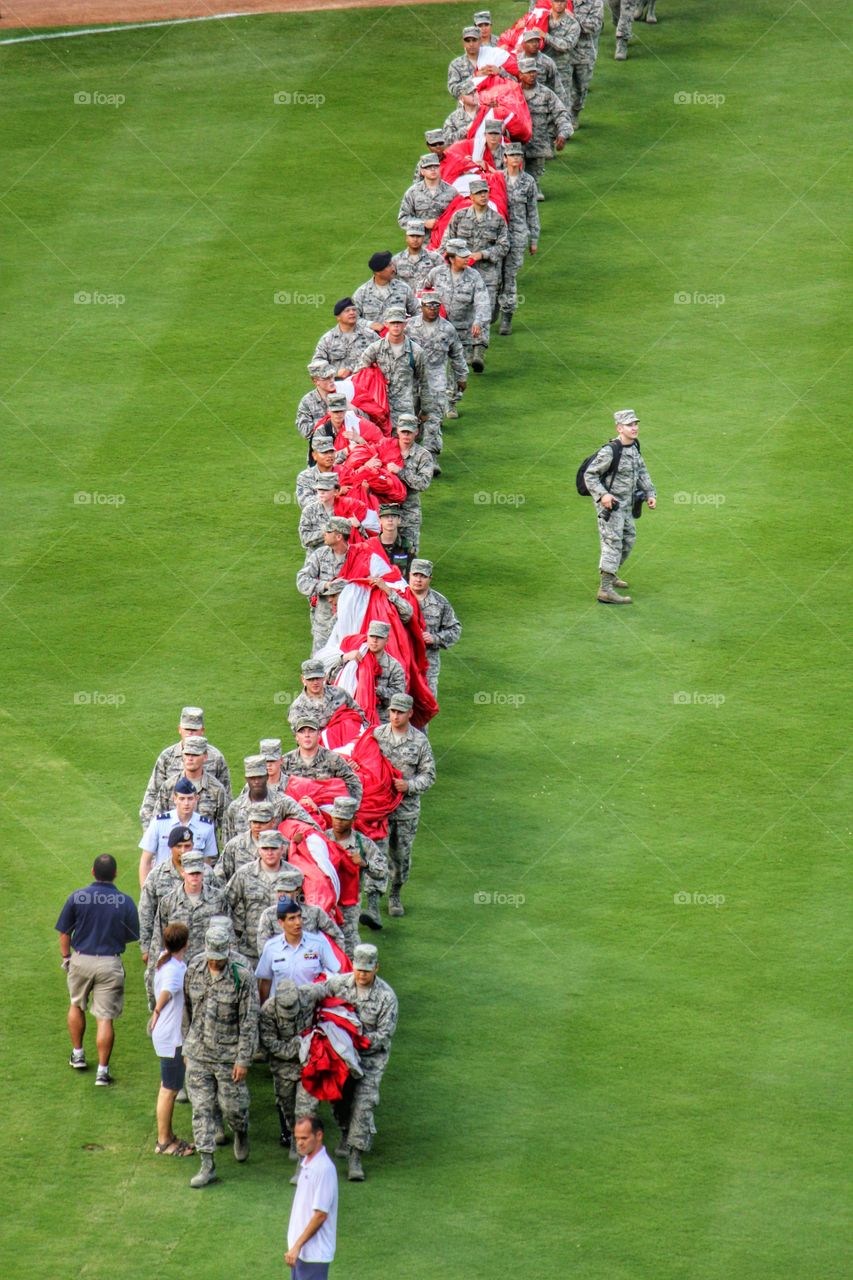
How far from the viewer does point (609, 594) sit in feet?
76.8

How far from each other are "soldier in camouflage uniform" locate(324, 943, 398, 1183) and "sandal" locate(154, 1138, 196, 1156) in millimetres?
1119

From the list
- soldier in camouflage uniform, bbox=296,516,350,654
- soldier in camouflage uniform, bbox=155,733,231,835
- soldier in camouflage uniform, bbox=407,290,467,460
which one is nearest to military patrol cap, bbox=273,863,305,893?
soldier in camouflage uniform, bbox=155,733,231,835

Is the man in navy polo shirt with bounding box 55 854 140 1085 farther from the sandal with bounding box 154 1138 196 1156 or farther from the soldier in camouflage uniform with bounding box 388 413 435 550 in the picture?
the soldier in camouflage uniform with bounding box 388 413 435 550

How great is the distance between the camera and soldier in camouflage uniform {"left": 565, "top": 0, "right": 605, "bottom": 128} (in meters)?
31.7

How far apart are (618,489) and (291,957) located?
8288mm

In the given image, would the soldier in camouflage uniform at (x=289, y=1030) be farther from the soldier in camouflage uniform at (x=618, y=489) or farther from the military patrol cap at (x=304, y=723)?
the soldier in camouflage uniform at (x=618, y=489)

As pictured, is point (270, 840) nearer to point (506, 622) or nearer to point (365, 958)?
point (365, 958)

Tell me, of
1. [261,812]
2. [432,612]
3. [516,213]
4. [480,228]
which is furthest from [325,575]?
[516,213]

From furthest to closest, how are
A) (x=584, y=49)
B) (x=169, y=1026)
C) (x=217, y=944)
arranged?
(x=584, y=49) < (x=169, y=1026) < (x=217, y=944)

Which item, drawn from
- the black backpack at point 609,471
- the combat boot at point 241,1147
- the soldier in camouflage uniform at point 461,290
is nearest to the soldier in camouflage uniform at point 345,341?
the soldier in camouflage uniform at point 461,290

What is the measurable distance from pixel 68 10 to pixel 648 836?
2354 centimetres

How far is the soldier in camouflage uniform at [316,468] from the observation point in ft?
70.5

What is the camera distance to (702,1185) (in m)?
15.7

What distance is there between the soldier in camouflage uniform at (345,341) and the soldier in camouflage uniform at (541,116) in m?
6.80
